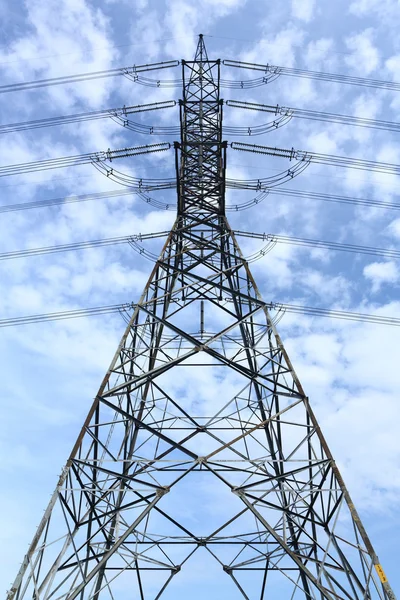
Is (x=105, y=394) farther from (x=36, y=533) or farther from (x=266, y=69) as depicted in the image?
(x=266, y=69)

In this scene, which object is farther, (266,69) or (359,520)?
(266,69)

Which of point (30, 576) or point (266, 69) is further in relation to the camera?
point (266, 69)

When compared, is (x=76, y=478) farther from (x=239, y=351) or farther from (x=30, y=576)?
(x=239, y=351)

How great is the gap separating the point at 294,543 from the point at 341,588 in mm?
3270

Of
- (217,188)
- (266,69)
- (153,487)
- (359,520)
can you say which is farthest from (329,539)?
(266,69)

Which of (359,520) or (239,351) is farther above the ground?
(239,351)

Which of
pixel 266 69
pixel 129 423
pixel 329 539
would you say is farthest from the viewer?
pixel 266 69

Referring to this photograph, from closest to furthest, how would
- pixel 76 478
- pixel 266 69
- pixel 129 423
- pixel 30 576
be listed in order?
1. pixel 30 576
2. pixel 76 478
3. pixel 129 423
4. pixel 266 69

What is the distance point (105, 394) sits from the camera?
10.8 metres

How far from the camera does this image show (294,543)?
12.4 metres

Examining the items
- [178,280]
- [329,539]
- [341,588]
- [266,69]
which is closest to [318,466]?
[329,539]

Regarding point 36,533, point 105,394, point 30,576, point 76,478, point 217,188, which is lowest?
point 30,576

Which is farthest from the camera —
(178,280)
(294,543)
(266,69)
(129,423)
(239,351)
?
(266,69)

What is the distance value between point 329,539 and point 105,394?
215 inches
